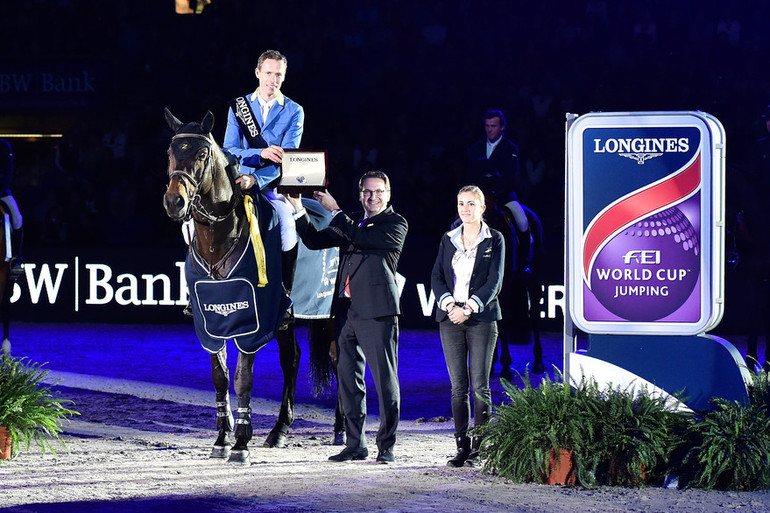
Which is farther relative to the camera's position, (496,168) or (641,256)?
(496,168)

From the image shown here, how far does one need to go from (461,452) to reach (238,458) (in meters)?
1.37

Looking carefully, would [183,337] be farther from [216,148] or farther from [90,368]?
[216,148]

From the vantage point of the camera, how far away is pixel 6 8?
2092cm

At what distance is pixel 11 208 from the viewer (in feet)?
39.1

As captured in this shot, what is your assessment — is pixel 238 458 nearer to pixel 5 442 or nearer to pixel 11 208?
pixel 5 442

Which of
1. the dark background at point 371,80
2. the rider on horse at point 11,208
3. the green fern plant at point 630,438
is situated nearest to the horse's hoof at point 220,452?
the green fern plant at point 630,438

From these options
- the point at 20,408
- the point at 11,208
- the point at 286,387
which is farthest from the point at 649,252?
the point at 11,208

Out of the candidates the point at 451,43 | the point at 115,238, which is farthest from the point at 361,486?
the point at 451,43

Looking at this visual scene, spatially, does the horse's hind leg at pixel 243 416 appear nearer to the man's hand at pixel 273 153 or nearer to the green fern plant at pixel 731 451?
the man's hand at pixel 273 153

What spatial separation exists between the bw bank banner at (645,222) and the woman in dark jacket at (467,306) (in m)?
0.48

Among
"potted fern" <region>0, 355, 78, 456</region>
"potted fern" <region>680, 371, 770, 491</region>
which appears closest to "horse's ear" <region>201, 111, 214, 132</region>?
"potted fern" <region>0, 355, 78, 456</region>

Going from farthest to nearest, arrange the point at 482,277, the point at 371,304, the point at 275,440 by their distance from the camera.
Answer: the point at 275,440, the point at 371,304, the point at 482,277

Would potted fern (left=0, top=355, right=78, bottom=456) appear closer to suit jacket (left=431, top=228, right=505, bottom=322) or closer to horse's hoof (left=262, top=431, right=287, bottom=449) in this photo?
horse's hoof (left=262, top=431, right=287, bottom=449)

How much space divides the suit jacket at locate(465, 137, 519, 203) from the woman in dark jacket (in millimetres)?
4979
